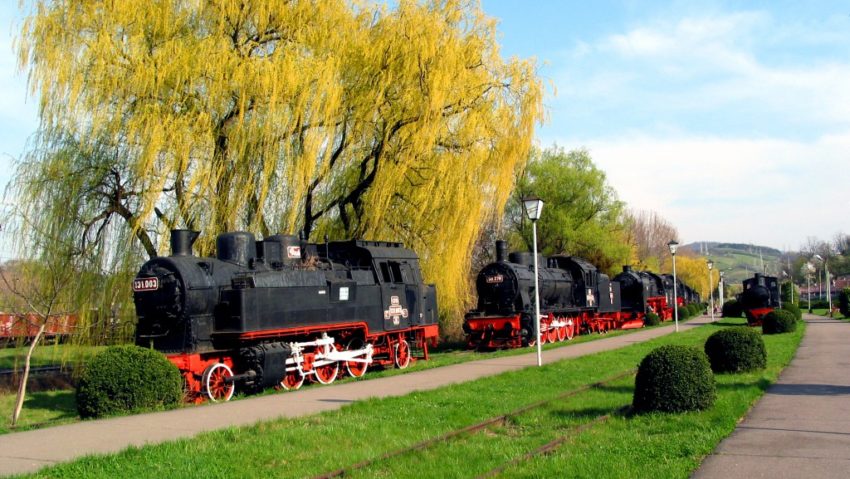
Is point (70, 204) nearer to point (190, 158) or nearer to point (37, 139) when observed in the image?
point (37, 139)

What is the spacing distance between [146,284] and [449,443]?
295 inches

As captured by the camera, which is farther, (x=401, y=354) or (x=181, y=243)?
(x=401, y=354)

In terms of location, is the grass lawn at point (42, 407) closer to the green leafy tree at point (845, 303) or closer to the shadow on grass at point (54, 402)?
the shadow on grass at point (54, 402)

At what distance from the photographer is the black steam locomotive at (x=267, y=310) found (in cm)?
1380

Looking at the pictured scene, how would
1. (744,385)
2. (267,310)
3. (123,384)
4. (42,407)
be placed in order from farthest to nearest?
(42,407) < (267,310) < (744,385) < (123,384)

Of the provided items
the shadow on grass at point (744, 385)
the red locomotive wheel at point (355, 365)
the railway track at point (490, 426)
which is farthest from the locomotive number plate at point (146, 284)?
the shadow on grass at point (744, 385)

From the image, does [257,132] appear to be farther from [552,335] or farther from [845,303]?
[845,303]

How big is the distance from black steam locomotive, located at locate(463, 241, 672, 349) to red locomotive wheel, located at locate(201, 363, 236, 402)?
1216cm

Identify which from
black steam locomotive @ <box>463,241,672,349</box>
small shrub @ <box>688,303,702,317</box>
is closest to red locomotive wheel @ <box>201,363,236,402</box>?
black steam locomotive @ <box>463,241,672,349</box>

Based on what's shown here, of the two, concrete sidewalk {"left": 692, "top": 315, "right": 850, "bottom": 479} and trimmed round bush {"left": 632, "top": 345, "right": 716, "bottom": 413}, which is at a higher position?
Result: trimmed round bush {"left": 632, "top": 345, "right": 716, "bottom": 413}

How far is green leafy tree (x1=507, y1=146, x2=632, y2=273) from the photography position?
1718 inches

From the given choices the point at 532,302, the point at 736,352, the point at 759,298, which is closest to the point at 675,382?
the point at 736,352

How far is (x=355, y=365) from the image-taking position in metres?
18.0

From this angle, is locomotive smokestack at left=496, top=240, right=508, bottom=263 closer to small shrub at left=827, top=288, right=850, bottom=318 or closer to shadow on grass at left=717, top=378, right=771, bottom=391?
shadow on grass at left=717, top=378, right=771, bottom=391
